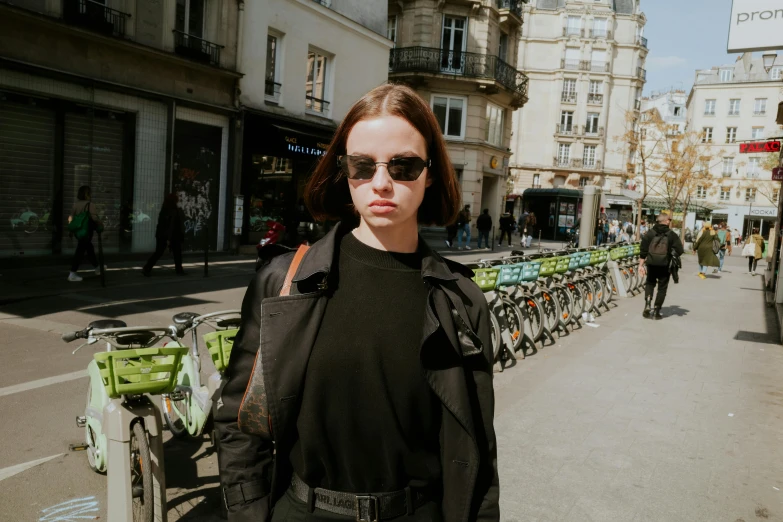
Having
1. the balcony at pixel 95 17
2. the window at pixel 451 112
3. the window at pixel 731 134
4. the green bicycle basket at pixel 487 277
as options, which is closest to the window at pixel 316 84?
the balcony at pixel 95 17

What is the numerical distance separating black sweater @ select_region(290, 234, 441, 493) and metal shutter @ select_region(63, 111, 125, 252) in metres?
12.3

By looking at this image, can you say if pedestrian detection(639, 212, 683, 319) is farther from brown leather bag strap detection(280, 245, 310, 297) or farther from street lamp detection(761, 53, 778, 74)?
brown leather bag strap detection(280, 245, 310, 297)

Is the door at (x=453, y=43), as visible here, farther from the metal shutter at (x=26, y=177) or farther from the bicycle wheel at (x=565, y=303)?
the bicycle wheel at (x=565, y=303)

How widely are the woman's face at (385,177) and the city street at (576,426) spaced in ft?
8.53

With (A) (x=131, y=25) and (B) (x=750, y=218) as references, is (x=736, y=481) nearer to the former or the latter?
(A) (x=131, y=25)

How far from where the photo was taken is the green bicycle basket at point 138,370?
2.84m

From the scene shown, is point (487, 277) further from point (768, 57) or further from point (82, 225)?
point (768, 57)

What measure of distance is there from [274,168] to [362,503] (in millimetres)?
17231

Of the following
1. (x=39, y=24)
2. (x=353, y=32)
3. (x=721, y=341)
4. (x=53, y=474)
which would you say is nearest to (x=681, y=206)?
(x=353, y=32)

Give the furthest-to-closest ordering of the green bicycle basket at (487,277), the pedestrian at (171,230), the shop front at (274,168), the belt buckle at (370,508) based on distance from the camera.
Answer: the shop front at (274,168)
the pedestrian at (171,230)
the green bicycle basket at (487,277)
the belt buckle at (370,508)

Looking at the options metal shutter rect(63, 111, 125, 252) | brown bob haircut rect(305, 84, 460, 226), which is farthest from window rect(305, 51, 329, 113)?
brown bob haircut rect(305, 84, 460, 226)

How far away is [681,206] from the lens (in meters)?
43.3

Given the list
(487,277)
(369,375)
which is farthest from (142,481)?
(487,277)

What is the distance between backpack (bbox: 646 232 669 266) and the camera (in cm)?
1089
